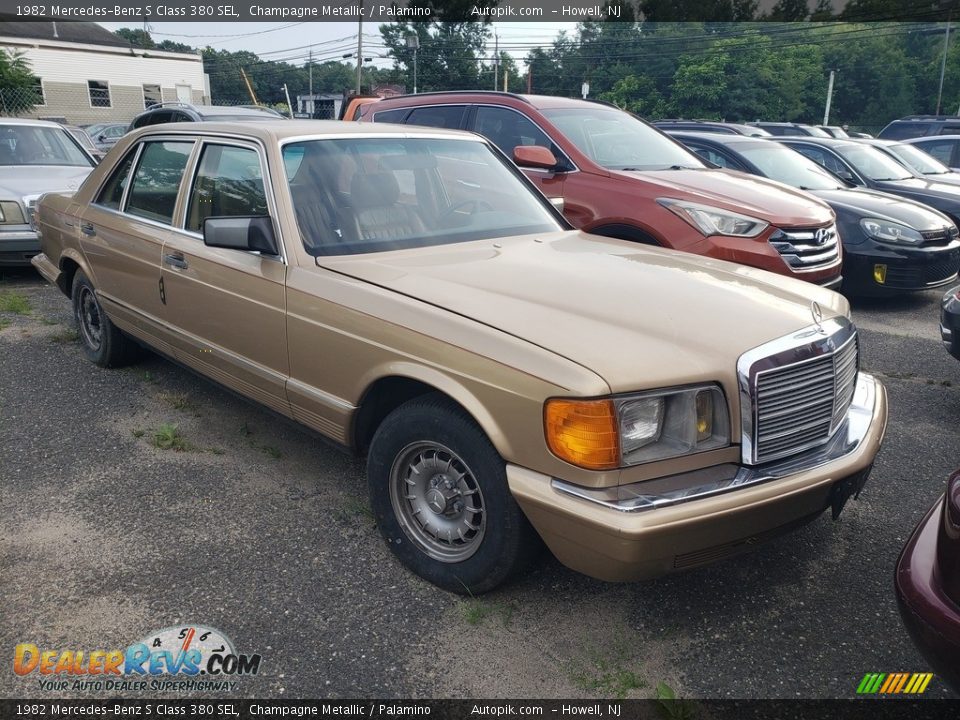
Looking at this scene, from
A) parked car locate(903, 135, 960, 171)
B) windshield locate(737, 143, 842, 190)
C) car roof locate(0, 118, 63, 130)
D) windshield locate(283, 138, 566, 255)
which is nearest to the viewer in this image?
windshield locate(283, 138, 566, 255)

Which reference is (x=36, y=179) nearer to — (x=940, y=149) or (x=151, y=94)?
(x=940, y=149)

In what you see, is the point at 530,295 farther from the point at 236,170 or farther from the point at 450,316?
the point at 236,170

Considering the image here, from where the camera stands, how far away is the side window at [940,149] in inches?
520

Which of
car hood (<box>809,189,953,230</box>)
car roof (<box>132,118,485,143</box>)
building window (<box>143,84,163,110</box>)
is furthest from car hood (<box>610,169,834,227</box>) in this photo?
building window (<box>143,84,163,110</box>)

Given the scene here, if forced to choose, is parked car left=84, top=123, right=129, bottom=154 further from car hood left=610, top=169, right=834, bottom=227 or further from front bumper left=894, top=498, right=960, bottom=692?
front bumper left=894, top=498, right=960, bottom=692

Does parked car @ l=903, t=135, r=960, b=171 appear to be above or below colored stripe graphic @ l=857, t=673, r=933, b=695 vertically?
above

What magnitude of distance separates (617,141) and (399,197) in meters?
3.71

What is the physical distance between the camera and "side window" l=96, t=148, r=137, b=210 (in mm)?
4668

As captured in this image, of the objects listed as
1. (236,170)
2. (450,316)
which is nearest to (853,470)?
(450,316)

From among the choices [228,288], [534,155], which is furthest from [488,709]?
[534,155]

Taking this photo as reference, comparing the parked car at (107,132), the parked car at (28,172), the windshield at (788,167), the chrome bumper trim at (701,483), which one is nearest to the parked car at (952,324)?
the chrome bumper trim at (701,483)

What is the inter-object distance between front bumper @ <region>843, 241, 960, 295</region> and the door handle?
5.93 m

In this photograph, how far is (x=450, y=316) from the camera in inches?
104

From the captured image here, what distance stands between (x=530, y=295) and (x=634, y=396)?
672mm
